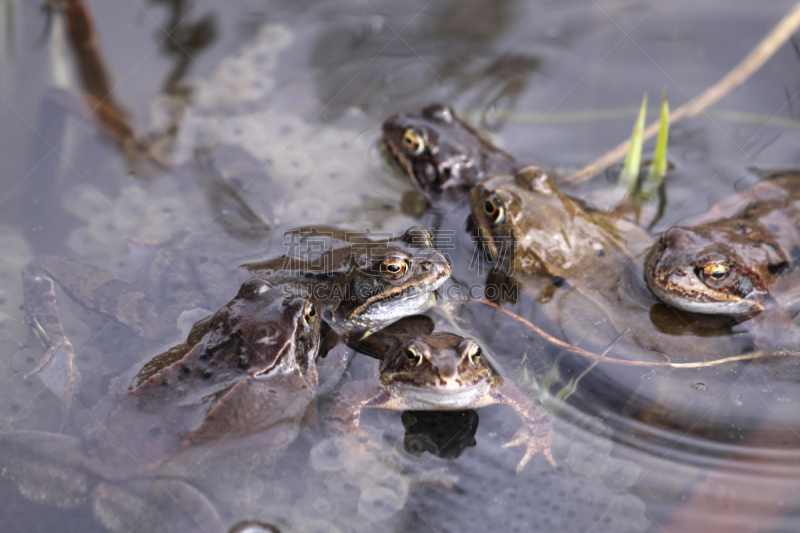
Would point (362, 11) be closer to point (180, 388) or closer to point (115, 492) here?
point (180, 388)

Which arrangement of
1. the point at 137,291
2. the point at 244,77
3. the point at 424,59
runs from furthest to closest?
the point at 424,59, the point at 244,77, the point at 137,291

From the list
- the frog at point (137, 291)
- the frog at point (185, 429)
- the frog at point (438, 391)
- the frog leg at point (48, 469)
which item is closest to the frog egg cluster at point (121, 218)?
the frog at point (137, 291)

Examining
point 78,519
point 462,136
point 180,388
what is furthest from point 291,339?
point 462,136

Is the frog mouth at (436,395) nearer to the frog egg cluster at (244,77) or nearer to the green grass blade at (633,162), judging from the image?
the green grass blade at (633,162)

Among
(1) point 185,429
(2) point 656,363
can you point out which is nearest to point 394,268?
(1) point 185,429

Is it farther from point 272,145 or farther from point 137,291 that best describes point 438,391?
point 272,145

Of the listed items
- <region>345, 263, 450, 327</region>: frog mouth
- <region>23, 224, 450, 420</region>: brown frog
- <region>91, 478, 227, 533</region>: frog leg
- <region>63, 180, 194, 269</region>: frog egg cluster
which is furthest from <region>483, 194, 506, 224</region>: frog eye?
<region>91, 478, 227, 533</region>: frog leg
